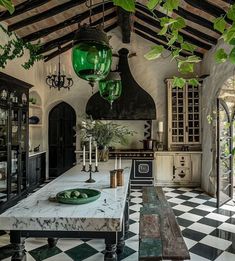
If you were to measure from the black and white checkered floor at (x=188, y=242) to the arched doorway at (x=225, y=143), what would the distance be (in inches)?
15.0

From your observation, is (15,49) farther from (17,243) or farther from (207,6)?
(17,243)

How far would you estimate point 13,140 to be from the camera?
477 centimetres

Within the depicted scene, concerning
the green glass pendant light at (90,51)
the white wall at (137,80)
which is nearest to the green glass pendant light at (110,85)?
the green glass pendant light at (90,51)

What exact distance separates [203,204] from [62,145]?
4.22 m

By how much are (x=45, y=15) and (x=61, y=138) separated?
3.57 meters

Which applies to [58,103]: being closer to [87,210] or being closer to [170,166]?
[170,166]

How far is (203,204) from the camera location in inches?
191

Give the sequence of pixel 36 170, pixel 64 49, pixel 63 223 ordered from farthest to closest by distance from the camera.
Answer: pixel 64 49, pixel 36 170, pixel 63 223

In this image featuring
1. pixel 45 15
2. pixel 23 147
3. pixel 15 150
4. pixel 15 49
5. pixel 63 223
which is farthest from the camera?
pixel 23 147

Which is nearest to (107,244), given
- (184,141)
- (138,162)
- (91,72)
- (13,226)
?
(13,226)

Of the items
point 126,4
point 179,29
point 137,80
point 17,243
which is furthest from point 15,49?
point 126,4

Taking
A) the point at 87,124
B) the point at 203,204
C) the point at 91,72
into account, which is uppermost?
the point at 91,72

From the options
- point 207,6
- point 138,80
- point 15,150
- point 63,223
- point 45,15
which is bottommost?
point 63,223

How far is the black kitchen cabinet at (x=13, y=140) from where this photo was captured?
A: 14.4 feet
